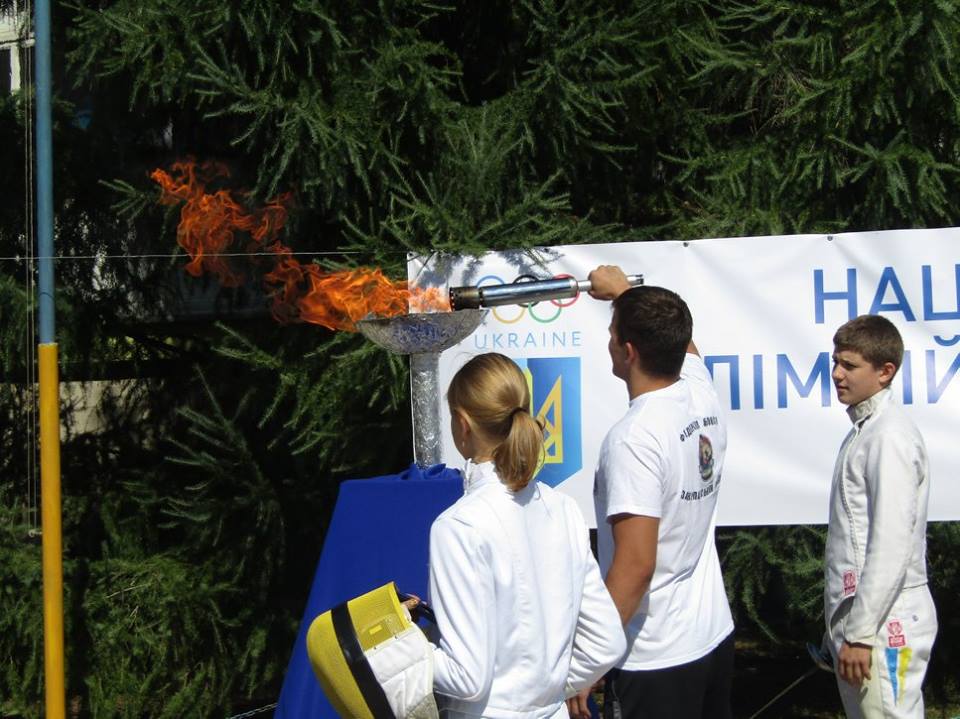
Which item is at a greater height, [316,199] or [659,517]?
[316,199]

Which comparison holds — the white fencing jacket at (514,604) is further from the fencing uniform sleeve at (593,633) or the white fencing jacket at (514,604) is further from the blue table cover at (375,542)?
the blue table cover at (375,542)

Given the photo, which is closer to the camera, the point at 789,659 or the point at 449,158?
the point at 449,158

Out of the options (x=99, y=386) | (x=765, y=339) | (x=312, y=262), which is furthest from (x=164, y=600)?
(x=765, y=339)

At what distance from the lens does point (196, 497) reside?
5.27 m

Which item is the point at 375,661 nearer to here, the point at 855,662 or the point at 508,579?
the point at 508,579

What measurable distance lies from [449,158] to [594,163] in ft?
2.77

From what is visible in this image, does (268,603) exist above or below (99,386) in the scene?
below

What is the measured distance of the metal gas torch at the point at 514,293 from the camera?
12.1ft

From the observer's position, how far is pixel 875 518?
10.6 ft

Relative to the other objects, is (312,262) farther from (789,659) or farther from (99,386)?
(789,659)

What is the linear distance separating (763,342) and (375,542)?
1992 mm

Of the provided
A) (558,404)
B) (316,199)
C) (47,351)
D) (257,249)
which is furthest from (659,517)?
(257,249)

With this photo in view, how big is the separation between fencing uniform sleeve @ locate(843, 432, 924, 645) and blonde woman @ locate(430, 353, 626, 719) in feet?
3.52

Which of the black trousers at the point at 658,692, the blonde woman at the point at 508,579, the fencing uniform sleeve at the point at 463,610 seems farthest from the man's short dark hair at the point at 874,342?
the fencing uniform sleeve at the point at 463,610
